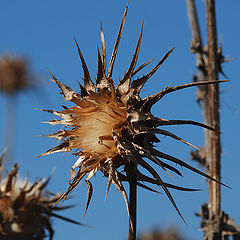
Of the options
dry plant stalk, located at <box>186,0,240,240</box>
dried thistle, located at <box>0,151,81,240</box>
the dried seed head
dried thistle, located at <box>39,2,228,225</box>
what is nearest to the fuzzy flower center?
dried thistle, located at <box>39,2,228,225</box>

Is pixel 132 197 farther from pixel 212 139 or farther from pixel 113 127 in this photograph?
pixel 212 139

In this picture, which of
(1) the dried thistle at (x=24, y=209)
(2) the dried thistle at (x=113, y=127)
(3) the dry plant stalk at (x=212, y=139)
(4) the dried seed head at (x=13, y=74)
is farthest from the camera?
(4) the dried seed head at (x=13, y=74)

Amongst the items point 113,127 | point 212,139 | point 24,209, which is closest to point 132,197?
point 113,127

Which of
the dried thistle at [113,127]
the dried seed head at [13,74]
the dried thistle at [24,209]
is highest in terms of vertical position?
the dried seed head at [13,74]

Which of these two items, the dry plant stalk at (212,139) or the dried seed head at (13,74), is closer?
the dry plant stalk at (212,139)

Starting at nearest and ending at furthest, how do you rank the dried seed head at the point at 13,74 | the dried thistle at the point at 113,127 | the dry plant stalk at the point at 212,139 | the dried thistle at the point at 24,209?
the dried thistle at the point at 113,127 < the dried thistle at the point at 24,209 < the dry plant stalk at the point at 212,139 < the dried seed head at the point at 13,74

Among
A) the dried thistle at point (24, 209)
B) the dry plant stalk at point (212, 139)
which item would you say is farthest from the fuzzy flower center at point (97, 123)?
the dry plant stalk at point (212, 139)

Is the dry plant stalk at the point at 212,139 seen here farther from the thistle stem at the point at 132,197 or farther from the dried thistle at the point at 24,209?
the thistle stem at the point at 132,197

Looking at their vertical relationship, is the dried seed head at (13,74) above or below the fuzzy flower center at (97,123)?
above
